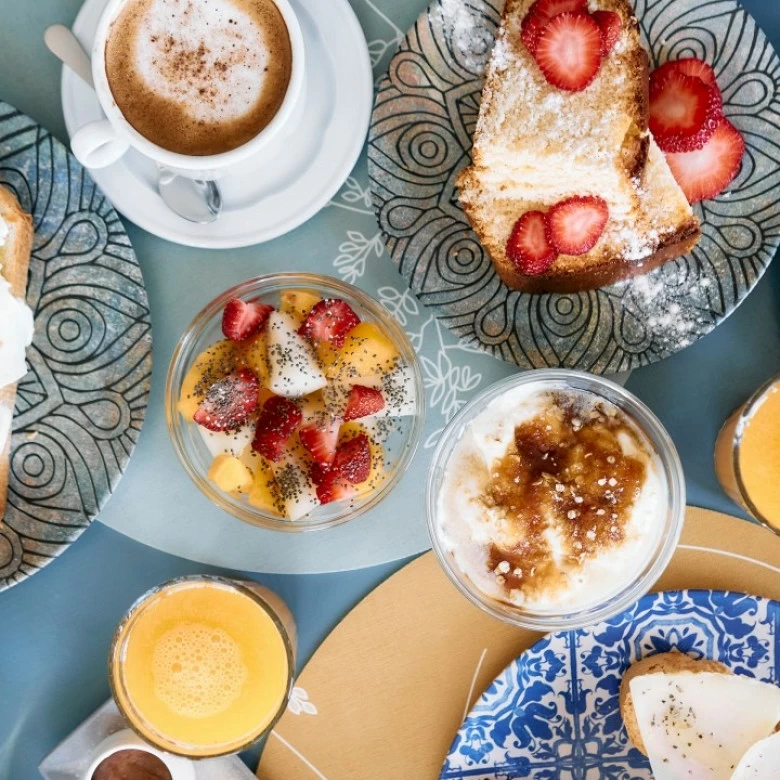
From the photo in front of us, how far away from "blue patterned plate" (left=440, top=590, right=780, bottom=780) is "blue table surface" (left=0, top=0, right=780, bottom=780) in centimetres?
20

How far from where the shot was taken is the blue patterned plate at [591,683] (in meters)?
1.50

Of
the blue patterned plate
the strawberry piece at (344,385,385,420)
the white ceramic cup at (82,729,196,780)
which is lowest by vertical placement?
the white ceramic cup at (82,729,196,780)

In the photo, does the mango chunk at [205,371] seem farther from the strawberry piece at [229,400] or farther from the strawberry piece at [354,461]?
the strawberry piece at [354,461]

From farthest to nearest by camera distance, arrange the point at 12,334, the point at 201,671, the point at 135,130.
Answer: the point at 201,671, the point at 12,334, the point at 135,130

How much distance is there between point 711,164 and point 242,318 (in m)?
0.78

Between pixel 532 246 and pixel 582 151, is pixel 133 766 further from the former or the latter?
pixel 582 151

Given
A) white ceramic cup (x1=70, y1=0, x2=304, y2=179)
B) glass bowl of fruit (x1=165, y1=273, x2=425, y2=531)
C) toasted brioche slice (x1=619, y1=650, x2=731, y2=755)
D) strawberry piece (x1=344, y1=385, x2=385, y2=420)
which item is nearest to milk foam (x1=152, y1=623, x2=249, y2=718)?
glass bowl of fruit (x1=165, y1=273, x2=425, y2=531)

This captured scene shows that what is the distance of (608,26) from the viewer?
4.24 feet

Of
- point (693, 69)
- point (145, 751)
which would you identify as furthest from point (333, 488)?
point (693, 69)

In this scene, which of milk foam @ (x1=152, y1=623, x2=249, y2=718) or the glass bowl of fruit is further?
milk foam @ (x1=152, y1=623, x2=249, y2=718)

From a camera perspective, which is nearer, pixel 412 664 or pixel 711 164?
pixel 711 164

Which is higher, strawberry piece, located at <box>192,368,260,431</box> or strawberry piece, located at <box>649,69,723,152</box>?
strawberry piece, located at <box>649,69,723,152</box>

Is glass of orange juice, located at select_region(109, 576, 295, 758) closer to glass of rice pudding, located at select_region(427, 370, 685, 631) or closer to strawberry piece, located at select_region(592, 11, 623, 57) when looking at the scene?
glass of rice pudding, located at select_region(427, 370, 685, 631)

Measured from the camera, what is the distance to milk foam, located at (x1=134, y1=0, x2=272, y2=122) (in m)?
1.29
